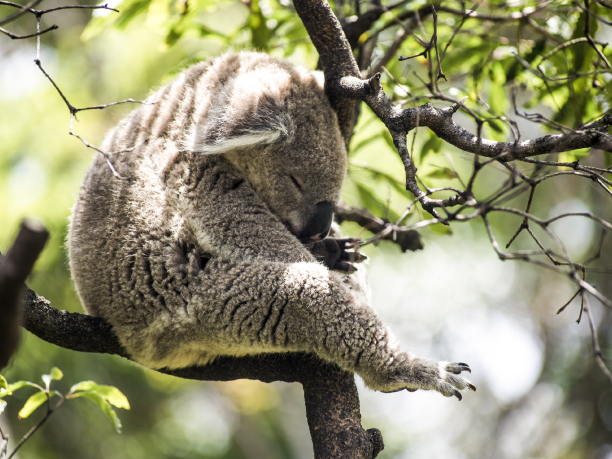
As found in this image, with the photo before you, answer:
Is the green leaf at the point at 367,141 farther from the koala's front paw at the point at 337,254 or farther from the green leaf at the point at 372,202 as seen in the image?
the koala's front paw at the point at 337,254

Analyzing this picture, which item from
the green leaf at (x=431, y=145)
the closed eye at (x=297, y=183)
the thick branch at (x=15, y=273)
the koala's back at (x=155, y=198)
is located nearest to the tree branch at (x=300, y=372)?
the koala's back at (x=155, y=198)

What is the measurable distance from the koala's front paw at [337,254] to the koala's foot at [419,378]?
0.54 m

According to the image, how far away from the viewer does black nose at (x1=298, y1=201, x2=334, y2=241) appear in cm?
249

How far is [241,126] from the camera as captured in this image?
222 cm

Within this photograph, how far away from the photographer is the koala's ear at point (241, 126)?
217 cm

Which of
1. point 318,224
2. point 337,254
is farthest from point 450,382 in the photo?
point 318,224

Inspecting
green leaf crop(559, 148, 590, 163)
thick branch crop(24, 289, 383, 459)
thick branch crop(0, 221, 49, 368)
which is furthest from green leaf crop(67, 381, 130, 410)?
green leaf crop(559, 148, 590, 163)

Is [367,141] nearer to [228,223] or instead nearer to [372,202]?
[372,202]

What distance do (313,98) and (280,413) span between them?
10282 millimetres

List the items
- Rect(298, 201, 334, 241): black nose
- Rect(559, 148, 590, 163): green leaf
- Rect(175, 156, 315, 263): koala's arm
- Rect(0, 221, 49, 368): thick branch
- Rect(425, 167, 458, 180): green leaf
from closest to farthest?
Rect(0, 221, 49, 368): thick branch < Rect(175, 156, 315, 263): koala's arm < Rect(298, 201, 334, 241): black nose < Rect(559, 148, 590, 163): green leaf < Rect(425, 167, 458, 180): green leaf

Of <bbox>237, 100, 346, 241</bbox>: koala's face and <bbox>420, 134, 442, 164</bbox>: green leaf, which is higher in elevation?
<bbox>420, 134, 442, 164</bbox>: green leaf

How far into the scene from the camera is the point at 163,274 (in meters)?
2.09

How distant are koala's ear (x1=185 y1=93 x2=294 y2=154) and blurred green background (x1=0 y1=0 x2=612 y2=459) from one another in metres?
0.61

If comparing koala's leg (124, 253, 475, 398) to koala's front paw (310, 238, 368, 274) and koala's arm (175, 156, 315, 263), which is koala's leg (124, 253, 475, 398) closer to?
koala's arm (175, 156, 315, 263)
